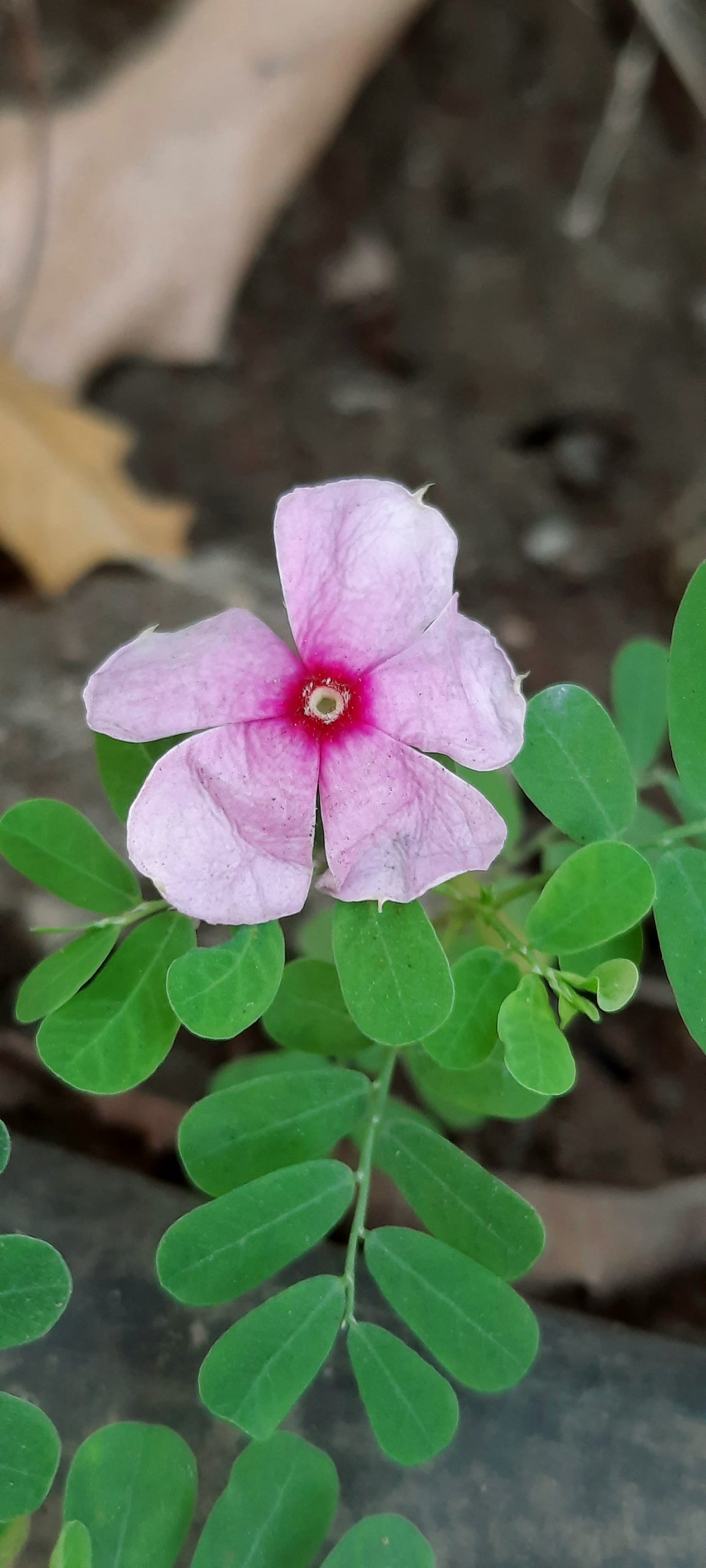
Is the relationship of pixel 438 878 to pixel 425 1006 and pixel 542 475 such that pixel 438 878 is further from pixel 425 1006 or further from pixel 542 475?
pixel 542 475

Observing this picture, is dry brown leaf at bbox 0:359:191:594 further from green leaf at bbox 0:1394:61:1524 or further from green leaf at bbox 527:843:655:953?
green leaf at bbox 0:1394:61:1524

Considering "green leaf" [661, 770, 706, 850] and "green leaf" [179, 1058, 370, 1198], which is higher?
"green leaf" [661, 770, 706, 850]

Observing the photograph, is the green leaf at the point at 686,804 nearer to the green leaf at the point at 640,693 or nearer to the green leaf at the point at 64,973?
the green leaf at the point at 640,693

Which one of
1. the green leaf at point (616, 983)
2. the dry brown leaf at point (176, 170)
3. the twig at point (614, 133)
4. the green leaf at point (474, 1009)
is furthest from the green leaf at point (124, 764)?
the twig at point (614, 133)

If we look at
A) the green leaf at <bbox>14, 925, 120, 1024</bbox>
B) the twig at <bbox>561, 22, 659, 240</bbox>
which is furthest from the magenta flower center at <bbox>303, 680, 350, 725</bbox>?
the twig at <bbox>561, 22, 659, 240</bbox>

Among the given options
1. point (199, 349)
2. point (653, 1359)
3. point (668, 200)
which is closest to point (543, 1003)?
point (653, 1359)

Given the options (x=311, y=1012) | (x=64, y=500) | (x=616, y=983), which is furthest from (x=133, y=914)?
(x=64, y=500)
